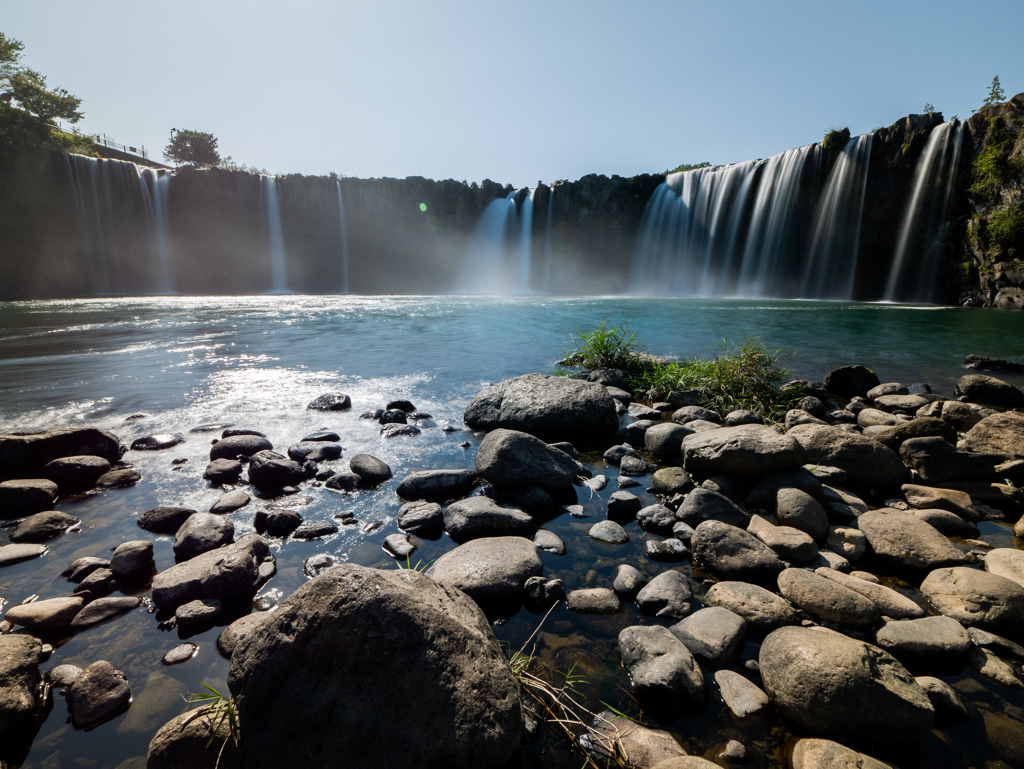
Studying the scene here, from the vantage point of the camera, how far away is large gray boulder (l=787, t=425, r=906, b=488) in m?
4.12

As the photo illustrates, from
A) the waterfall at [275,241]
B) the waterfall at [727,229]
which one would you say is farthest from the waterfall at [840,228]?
the waterfall at [275,241]

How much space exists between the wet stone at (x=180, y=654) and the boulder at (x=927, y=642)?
11.9ft

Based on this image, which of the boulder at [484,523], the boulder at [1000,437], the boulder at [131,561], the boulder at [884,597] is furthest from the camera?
the boulder at [1000,437]

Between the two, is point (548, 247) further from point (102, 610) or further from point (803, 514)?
point (102, 610)

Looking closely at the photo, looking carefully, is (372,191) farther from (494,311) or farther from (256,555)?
(256,555)

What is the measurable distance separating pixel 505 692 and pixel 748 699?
3.89ft

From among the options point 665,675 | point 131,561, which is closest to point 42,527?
point 131,561

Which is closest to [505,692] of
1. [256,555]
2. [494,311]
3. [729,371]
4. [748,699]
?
[748,699]

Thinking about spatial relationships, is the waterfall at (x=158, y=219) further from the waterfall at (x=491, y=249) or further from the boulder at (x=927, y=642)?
the boulder at (x=927, y=642)

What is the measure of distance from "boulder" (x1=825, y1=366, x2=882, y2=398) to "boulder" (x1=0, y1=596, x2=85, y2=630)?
31.6 feet

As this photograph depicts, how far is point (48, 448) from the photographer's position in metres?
4.36

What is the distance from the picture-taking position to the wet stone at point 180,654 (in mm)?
2227

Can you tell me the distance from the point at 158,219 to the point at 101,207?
3.59 m

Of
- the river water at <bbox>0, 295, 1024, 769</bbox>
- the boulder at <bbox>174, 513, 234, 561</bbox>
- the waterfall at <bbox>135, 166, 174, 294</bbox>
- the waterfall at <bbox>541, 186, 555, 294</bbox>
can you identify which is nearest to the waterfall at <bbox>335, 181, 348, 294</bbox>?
the waterfall at <bbox>135, 166, 174, 294</bbox>
